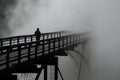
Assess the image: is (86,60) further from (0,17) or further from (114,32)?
(0,17)

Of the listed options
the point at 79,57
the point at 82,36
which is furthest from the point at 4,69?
the point at 79,57

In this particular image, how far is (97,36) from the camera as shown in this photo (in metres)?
41.4

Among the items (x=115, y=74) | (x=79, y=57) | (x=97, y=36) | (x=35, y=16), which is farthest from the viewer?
(x=35, y=16)

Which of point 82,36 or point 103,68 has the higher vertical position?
point 82,36

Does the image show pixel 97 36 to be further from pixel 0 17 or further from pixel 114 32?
pixel 0 17

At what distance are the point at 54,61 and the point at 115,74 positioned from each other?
21.5m

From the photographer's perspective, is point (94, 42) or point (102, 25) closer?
point (94, 42)

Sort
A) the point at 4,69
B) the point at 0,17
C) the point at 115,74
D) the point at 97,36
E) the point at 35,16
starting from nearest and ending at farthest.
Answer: the point at 4,69, the point at 115,74, the point at 97,36, the point at 0,17, the point at 35,16

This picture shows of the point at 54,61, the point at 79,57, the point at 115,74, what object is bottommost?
the point at 115,74

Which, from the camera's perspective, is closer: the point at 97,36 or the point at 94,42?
the point at 94,42

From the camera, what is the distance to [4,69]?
11.8m

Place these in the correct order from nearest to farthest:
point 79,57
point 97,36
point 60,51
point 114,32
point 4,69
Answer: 1. point 4,69
2. point 60,51
3. point 79,57
4. point 97,36
5. point 114,32

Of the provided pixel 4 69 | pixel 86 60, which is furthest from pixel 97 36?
pixel 4 69

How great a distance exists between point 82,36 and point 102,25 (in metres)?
20.0
